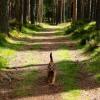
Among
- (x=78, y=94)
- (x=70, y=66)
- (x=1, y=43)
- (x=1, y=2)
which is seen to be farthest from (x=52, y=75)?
(x=1, y=2)

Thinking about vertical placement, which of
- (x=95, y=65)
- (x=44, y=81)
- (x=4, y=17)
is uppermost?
(x=4, y=17)

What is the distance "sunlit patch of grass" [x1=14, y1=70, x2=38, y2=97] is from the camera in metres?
10.3

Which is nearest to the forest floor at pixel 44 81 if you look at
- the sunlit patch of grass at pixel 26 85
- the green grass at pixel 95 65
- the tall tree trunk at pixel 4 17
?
the sunlit patch of grass at pixel 26 85

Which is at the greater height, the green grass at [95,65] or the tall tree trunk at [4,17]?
the tall tree trunk at [4,17]

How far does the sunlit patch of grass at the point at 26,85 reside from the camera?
10.3 meters

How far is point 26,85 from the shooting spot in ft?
36.8

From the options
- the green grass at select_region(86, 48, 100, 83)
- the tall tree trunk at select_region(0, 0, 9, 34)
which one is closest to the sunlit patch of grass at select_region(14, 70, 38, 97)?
the green grass at select_region(86, 48, 100, 83)

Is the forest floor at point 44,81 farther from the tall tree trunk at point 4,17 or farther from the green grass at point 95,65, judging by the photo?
the tall tree trunk at point 4,17

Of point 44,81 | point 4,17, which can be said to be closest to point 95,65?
point 44,81

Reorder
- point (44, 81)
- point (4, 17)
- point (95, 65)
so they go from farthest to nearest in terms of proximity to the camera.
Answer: point (4, 17)
point (95, 65)
point (44, 81)

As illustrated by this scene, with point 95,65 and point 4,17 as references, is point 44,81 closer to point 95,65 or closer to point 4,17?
point 95,65

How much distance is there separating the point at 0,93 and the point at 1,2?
42.7ft

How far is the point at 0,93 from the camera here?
1032 centimetres

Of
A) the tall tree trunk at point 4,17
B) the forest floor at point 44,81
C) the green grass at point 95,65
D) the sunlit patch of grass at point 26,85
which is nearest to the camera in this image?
the forest floor at point 44,81
